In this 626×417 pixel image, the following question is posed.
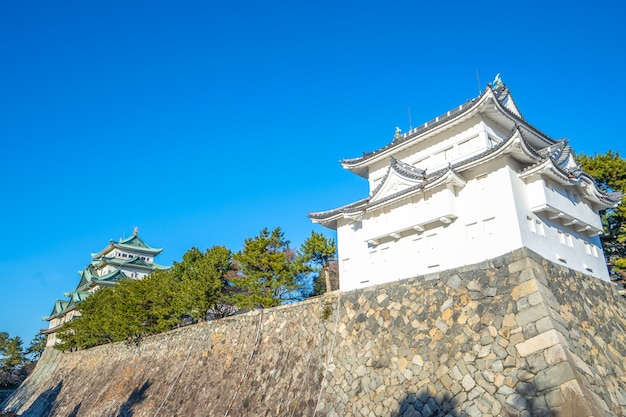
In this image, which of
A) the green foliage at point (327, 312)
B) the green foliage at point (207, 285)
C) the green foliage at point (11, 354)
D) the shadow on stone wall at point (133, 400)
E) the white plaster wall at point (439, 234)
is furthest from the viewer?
the green foliage at point (11, 354)

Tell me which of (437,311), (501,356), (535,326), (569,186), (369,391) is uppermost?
(569,186)

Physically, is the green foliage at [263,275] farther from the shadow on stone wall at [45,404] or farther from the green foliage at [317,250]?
the shadow on stone wall at [45,404]

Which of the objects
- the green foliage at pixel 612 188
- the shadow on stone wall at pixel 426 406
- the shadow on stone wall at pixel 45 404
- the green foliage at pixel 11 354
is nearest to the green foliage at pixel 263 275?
the shadow on stone wall at pixel 426 406

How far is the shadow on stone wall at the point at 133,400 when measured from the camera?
2138 centimetres

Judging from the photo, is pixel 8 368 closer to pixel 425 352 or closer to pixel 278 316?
pixel 278 316

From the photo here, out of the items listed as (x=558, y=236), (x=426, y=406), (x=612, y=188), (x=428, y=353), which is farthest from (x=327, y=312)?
(x=612, y=188)

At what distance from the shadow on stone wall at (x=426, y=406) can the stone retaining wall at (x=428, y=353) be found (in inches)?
1.1

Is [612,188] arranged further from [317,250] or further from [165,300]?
[165,300]

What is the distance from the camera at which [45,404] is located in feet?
104

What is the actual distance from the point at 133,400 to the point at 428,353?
17.4 meters

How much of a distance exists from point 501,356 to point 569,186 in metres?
7.28

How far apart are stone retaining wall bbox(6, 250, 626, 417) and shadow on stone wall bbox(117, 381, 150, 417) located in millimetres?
197

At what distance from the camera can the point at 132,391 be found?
2288cm

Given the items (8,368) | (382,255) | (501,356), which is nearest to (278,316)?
(382,255)
